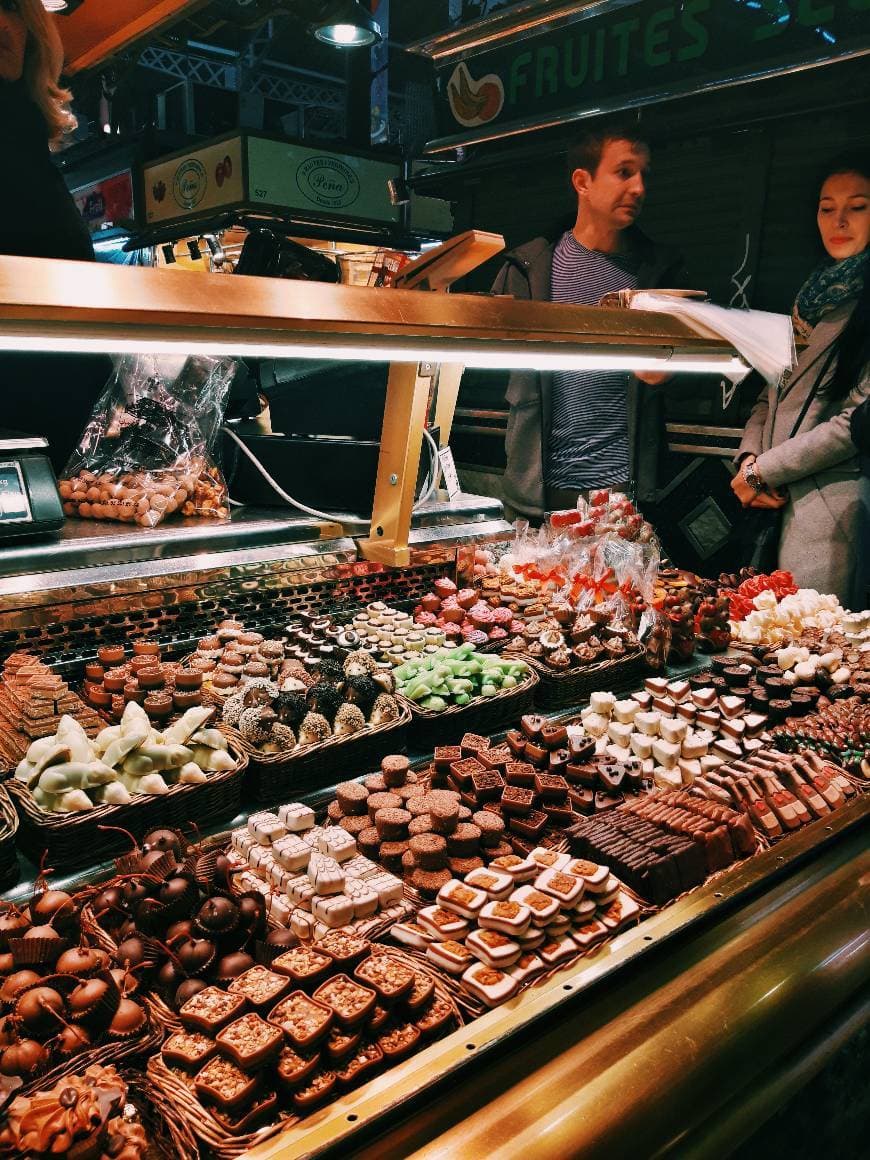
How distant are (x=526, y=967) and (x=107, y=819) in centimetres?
97

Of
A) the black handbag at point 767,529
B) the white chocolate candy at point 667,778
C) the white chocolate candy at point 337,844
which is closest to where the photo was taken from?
the white chocolate candy at point 337,844

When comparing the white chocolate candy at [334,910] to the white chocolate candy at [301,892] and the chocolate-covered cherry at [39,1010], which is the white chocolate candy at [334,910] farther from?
the chocolate-covered cherry at [39,1010]

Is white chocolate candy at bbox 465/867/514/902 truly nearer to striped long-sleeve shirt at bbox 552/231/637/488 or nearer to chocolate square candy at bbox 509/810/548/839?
chocolate square candy at bbox 509/810/548/839

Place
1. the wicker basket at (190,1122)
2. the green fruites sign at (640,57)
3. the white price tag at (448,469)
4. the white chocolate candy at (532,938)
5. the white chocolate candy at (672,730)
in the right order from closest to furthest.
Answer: the wicker basket at (190,1122)
the white chocolate candy at (532,938)
the white chocolate candy at (672,730)
the white price tag at (448,469)
the green fruites sign at (640,57)

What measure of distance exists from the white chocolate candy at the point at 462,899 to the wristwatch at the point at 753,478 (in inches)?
141

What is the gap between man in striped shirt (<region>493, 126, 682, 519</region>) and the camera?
4.66m

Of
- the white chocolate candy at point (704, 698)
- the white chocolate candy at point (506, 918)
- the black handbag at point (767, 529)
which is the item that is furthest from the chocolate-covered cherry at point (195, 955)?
the black handbag at point (767, 529)

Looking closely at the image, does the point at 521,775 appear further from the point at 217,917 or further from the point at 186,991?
the point at 186,991

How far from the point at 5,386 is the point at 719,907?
3.19m

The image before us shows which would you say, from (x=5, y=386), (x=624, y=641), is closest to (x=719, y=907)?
(x=624, y=641)

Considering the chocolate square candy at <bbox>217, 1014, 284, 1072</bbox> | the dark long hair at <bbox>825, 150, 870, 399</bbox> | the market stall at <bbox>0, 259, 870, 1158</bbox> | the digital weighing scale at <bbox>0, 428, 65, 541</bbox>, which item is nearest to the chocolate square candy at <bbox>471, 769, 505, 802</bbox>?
the market stall at <bbox>0, 259, 870, 1158</bbox>

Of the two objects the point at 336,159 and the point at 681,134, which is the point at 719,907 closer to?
the point at 336,159

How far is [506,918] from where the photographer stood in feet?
5.68

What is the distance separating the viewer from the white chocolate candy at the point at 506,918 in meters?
1.73
